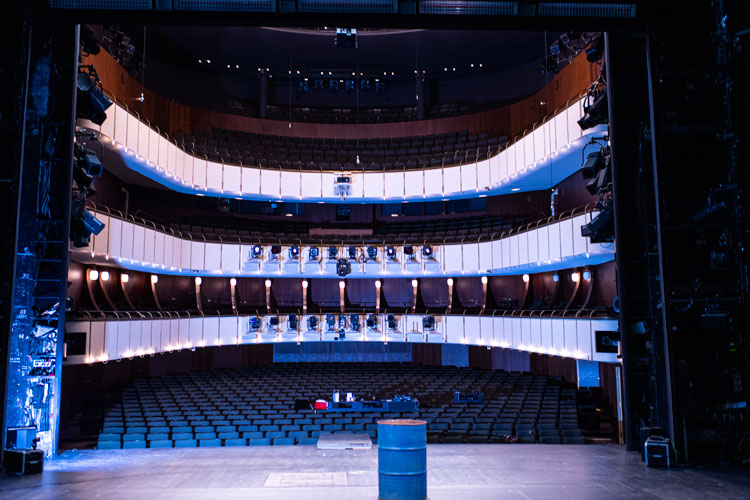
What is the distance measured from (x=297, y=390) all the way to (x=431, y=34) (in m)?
18.0

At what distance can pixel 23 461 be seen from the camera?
1138 cm

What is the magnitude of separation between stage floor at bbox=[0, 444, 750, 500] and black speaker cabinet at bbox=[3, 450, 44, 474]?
0.78ft

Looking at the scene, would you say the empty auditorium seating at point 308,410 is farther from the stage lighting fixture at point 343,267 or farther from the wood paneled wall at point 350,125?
the wood paneled wall at point 350,125

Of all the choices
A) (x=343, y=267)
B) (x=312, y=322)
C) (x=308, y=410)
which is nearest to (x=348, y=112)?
(x=343, y=267)

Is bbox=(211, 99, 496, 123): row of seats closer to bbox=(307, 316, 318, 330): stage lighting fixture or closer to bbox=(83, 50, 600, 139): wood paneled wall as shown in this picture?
bbox=(83, 50, 600, 139): wood paneled wall

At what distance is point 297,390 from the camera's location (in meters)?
22.2

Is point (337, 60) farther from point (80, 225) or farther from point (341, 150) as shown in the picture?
point (80, 225)

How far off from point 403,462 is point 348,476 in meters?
2.95

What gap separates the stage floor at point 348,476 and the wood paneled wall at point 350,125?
13.4 metres

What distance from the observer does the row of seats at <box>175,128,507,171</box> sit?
88.2 ft

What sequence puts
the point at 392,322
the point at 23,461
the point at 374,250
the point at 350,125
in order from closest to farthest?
1. the point at 23,461
2. the point at 392,322
3. the point at 374,250
4. the point at 350,125

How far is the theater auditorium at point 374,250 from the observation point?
11.7 metres

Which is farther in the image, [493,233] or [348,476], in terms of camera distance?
[493,233]

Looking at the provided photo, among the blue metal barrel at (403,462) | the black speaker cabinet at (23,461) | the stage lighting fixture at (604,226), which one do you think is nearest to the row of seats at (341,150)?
the stage lighting fixture at (604,226)
